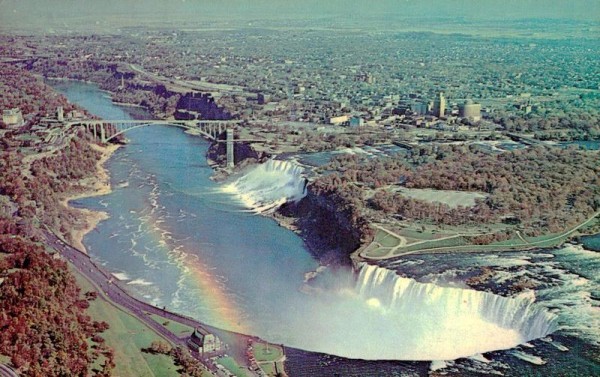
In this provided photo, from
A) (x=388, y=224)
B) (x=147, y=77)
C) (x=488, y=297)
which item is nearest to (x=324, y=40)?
(x=147, y=77)

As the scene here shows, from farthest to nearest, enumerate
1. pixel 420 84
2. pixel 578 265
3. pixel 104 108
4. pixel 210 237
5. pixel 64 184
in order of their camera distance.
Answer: pixel 420 84
pixel 104 108
pixel 64 184
pixel 210 237
pixel 578 265

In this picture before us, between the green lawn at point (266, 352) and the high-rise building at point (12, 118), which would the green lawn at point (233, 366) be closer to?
the green lawn at point (266, 352)

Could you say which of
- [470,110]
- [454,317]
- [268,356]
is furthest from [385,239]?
[470,110]

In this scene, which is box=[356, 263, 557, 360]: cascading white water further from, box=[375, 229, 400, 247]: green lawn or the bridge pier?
the bridge pier

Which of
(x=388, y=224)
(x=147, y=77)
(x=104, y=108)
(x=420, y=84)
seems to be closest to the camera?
(x=388, y=224)

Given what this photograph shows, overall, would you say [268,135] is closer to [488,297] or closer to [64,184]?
[64,184]

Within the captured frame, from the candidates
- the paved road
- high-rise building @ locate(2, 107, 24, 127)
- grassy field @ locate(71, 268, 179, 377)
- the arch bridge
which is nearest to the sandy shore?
the arch bridge

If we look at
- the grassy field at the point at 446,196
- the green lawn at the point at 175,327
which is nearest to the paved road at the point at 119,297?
the green lawn at the point at 175,327
